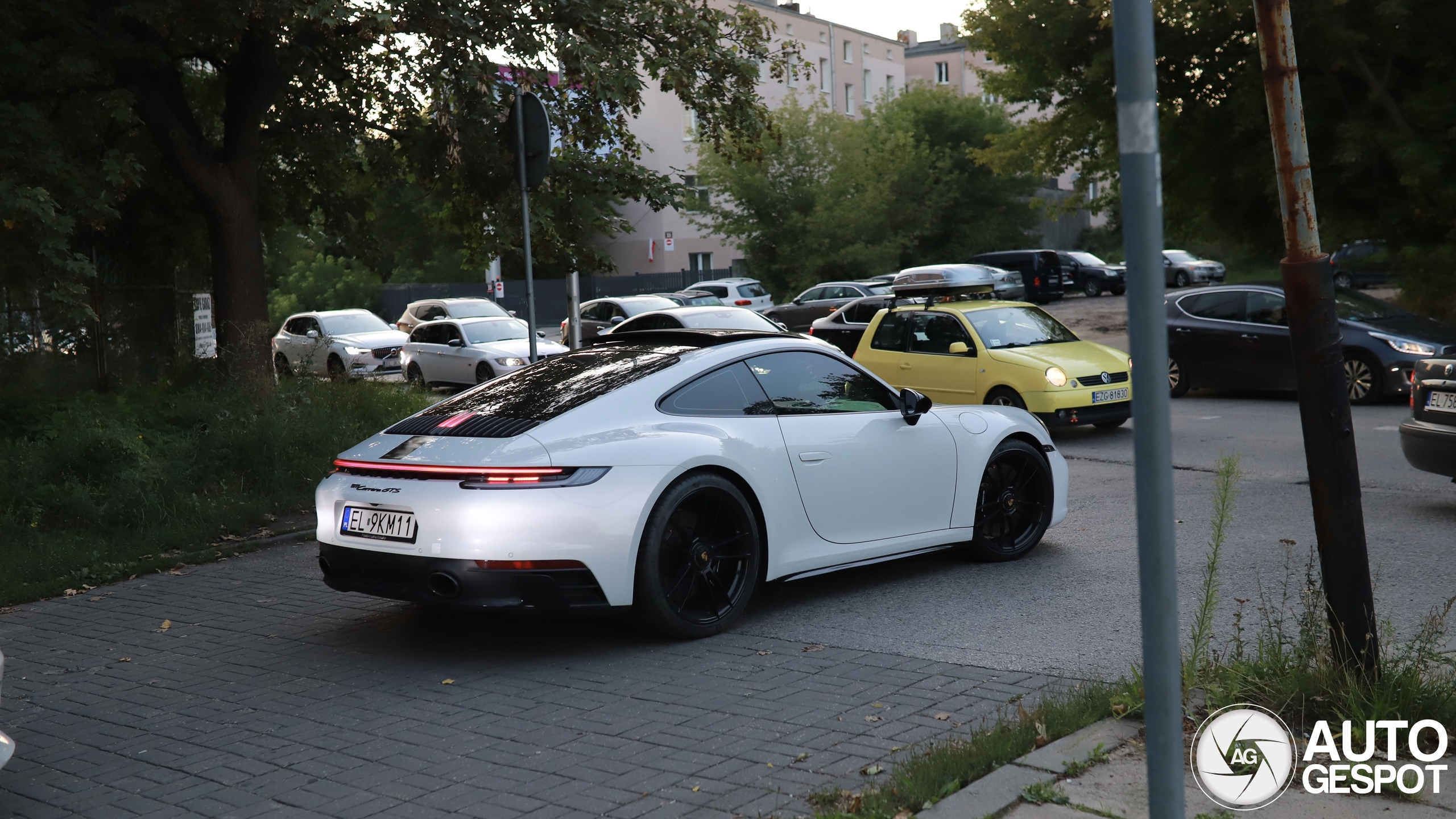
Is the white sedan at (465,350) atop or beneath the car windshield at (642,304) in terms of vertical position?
beneath

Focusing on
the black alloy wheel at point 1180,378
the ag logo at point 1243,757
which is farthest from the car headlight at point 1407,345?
the ag logo at point 1243,757

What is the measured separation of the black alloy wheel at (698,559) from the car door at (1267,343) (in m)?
12.3

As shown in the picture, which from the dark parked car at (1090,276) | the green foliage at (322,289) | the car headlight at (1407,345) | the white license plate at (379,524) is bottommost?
the white license plate at (379,524)

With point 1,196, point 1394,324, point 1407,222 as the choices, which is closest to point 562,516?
point 1,196

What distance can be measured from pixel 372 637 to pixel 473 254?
9.56 m

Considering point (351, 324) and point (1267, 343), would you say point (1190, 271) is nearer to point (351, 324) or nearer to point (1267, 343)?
point (351, 324)

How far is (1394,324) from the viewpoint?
15953mm

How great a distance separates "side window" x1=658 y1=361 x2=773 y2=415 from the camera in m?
6.39

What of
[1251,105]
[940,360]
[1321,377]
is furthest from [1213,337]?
[1321,377]

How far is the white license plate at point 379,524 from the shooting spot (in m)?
5.79

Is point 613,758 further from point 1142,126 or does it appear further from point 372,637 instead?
point 1142,126

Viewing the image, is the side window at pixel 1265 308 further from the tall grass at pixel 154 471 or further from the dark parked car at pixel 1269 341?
the tall grass at pixel 154 471

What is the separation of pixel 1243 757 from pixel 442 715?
291cm

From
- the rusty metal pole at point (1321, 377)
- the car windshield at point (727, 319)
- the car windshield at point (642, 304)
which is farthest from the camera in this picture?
the car windshield at point (642, 304)
